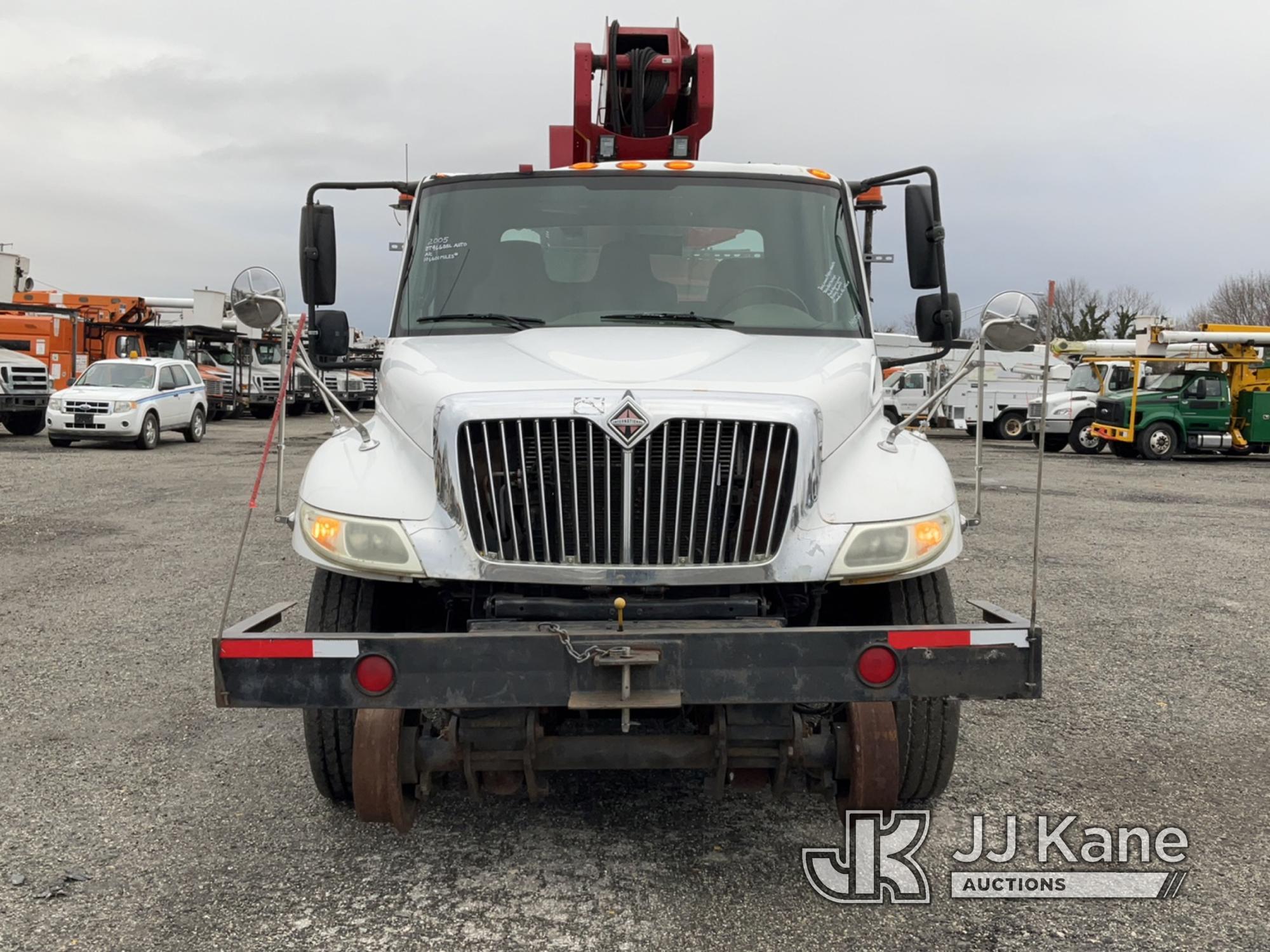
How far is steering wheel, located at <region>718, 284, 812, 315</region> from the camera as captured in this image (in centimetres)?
431

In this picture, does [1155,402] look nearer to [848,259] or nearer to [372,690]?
[848,259]

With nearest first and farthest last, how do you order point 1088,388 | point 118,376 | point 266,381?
point 118,376, point 1088,388, point 266,381

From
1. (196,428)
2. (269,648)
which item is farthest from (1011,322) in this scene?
(196,428)

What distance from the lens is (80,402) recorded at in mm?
19859

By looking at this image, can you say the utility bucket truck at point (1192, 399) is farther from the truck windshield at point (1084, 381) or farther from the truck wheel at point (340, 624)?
the truck wheel at point (340, 624)

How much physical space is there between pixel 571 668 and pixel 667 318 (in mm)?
1687

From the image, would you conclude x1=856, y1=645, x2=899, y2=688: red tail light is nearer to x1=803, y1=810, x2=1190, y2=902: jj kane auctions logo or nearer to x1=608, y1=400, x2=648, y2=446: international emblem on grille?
x1=803, y1=810, x2=1190, y2=902: jj kane auctions logo

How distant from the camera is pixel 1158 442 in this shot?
23719 millimetres

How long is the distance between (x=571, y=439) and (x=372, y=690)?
3.03ft

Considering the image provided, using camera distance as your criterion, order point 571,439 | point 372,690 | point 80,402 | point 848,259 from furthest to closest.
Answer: point 80,402
point 848,259
point 571,439
point 372,690

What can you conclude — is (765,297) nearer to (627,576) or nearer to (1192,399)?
(627,576)

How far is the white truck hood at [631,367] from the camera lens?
137 inches

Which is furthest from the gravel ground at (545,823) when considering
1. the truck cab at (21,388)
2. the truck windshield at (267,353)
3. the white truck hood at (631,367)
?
the truck windshield at (267,353)

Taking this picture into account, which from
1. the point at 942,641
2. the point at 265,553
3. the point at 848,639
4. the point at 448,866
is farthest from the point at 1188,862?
the point at 265,553
